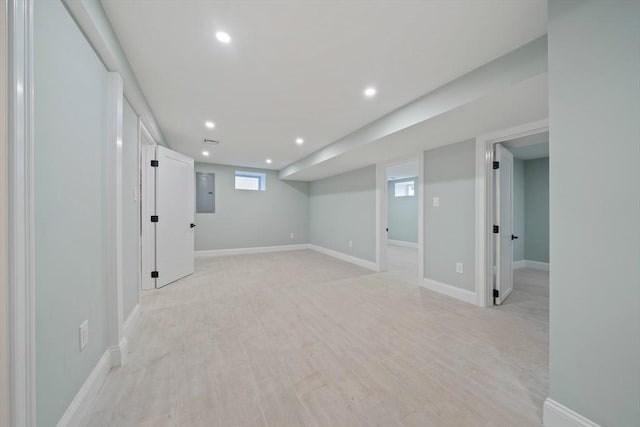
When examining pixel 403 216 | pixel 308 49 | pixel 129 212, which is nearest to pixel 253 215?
pixel 129 212

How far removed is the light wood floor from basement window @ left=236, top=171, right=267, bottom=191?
148 inches

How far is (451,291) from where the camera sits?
3.07 meters

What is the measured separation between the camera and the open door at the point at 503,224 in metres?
2.75

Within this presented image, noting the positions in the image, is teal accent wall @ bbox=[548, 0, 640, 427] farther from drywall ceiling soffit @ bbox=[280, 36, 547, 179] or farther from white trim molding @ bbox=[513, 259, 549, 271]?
white trim molding @ bbox=[513, 259, 549, 271]

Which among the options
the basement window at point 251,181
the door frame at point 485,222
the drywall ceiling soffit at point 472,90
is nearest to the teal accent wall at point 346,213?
the basement window at point 251,181

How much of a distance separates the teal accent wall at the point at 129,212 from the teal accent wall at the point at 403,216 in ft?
23.4

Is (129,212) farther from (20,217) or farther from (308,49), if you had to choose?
(308,49)

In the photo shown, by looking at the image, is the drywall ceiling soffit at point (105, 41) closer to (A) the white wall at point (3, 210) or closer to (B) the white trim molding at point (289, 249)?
(A) the white wall at point (3, 210)

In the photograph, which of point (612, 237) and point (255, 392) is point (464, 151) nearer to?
point (612, 237)

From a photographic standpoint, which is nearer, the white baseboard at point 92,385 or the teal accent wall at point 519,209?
the white baseboard at point 92,385

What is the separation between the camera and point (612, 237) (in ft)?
3.35

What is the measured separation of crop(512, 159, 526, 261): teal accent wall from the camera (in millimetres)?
4719

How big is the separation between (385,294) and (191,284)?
3.04 m

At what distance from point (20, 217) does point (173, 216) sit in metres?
3.08
